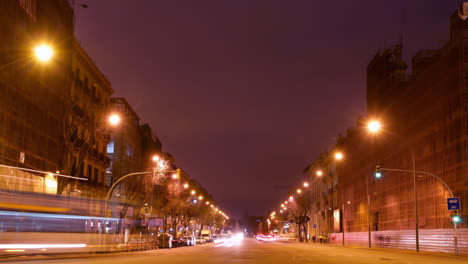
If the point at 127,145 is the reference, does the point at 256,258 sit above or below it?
below

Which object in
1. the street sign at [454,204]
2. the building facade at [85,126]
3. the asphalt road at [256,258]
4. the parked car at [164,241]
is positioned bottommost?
the parked car at [164,241]

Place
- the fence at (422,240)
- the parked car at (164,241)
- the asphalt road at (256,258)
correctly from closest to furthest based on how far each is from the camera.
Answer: the asphalt road at (256,258)
the fence at (422,240)
the parked car at (164,241)

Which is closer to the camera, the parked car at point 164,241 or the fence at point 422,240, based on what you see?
the fence at point 422,240

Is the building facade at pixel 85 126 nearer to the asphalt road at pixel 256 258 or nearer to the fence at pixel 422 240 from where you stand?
the asphalt road at pixel 256 258

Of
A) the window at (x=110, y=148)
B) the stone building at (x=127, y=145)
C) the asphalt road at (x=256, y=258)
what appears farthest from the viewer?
the window at (x=110, y=148)

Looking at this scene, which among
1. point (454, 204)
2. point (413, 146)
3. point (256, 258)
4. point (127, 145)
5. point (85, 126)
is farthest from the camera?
point (127, 145)

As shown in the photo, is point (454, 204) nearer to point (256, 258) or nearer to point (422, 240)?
point (422, 240)

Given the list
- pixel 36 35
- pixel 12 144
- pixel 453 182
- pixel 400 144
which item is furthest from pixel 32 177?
pixel 400 144

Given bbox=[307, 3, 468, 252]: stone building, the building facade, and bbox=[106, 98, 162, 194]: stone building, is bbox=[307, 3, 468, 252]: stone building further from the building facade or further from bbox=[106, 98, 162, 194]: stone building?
bbox=[106, 98, 162, 194]: stone building

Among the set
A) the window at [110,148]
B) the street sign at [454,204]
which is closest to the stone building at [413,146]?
the street sign at [454,204]

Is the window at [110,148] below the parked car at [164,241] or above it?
above

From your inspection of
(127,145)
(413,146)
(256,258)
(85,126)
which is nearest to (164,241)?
(85,126)

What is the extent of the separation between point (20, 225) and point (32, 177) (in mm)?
18184

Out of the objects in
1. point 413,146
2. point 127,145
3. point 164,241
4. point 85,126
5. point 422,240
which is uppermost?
point 127,145
